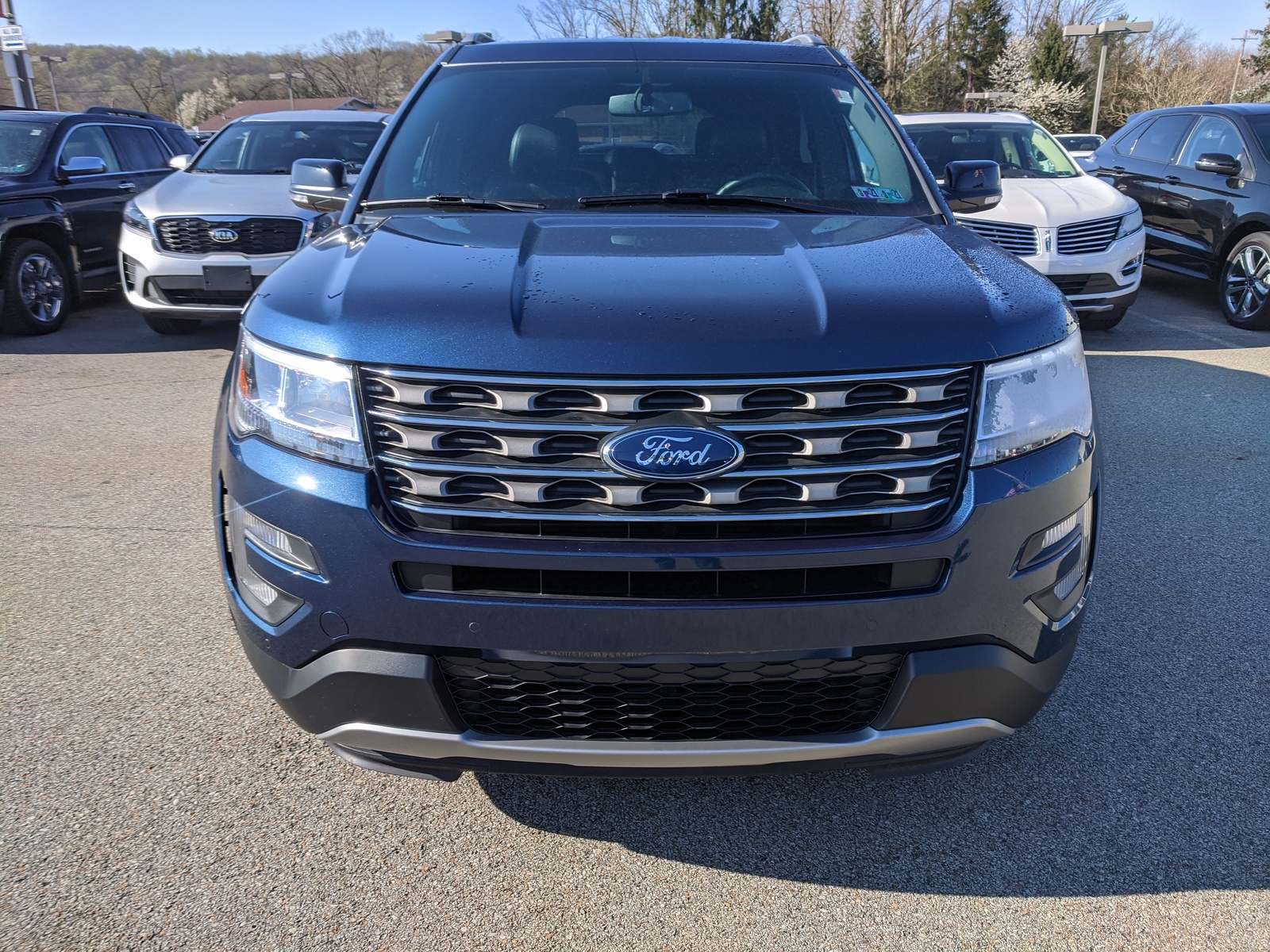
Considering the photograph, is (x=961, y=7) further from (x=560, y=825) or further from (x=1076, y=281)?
(x=560, y=825)

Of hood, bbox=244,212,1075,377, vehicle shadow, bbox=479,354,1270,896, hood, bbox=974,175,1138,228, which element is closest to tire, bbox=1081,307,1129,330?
hood, bbox=974,175,1138,228

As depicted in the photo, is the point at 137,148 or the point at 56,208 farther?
the point at 137,148

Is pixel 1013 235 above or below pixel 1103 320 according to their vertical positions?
above

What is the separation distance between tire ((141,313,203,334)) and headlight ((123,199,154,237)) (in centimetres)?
62

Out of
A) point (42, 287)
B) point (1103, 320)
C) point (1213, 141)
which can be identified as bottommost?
point (1103, 320)

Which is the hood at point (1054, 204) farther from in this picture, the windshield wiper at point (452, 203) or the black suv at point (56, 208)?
the black suv at point (56, 208)

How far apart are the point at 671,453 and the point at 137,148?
9.87 metres

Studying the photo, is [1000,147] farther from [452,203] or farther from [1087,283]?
[452,203]

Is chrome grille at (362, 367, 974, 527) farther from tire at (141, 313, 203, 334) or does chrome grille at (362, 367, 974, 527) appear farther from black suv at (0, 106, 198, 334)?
black suv at (0, 106, 198, 334)

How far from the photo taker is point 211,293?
7.35 meters

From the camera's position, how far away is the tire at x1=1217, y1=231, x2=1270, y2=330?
7973 millimetres

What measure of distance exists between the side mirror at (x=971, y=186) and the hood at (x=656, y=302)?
1047 millimetres

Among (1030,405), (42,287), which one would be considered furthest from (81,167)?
(1030,405)

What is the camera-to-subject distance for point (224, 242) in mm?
7305
